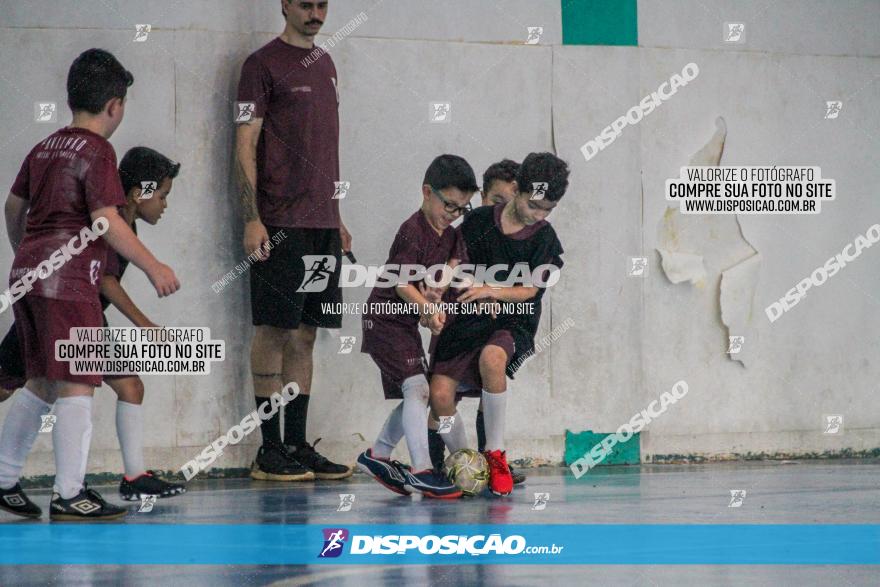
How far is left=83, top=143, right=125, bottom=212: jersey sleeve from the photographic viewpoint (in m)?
4.52

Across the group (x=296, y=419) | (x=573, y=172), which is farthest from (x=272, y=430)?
(x=573, y=172)

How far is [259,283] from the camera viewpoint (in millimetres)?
6078

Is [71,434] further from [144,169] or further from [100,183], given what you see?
[144,169]

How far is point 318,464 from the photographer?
603 cm

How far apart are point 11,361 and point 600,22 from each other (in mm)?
3673

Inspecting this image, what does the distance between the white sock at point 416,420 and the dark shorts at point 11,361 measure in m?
1.57

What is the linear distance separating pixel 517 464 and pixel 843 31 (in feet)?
10.4

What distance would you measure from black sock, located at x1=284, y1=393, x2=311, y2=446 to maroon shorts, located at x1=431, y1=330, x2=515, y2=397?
73 centimetres

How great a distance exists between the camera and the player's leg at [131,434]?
5070 mm

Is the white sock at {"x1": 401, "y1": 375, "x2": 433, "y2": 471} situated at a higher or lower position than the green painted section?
higher

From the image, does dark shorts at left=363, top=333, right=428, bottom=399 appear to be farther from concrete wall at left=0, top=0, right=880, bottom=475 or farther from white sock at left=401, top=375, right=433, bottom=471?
concrete wall at left=0, top=0, right=880, bottom=475

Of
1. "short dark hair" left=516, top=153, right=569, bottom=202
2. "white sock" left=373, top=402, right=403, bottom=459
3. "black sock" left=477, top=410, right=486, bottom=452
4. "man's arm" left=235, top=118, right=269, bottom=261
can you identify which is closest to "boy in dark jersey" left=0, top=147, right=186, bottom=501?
"man's arm" left=235, top=118, right=269, bottom=261

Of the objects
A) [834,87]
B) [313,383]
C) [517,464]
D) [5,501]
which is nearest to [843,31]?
[834,87]

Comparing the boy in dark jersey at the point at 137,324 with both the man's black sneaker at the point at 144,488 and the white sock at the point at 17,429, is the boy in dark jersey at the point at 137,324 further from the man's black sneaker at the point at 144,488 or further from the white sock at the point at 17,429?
the white sock at the point at 17,429
